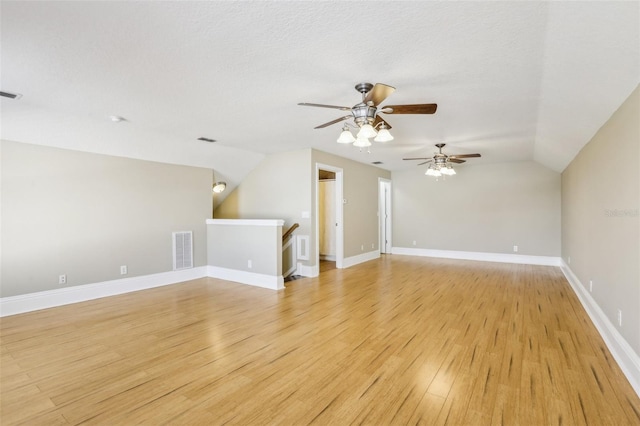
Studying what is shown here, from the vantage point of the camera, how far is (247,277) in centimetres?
529

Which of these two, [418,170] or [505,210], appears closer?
[505,210]

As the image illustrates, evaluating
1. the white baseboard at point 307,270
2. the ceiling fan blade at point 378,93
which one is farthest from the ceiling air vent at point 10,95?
the white baseboard at point 307,270

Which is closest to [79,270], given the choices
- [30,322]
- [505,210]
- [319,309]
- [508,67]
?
[30,322]

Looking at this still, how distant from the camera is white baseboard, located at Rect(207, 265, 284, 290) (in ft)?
16.1

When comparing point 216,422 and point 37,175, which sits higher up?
point 37,175

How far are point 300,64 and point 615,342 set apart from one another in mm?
3623

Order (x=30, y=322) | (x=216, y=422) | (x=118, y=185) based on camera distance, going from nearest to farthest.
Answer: (x=216, y=422)
(x=30, y=322)
(x=118, y=185)

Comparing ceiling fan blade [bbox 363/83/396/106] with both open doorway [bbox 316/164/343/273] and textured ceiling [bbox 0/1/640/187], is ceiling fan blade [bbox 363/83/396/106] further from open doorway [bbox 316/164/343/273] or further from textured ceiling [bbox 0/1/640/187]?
open doorway [bbox 316/164/343/273]

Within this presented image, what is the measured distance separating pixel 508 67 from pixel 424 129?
6.13 feet

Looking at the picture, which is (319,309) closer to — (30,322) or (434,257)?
(30,322)

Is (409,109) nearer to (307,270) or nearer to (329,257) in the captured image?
(307,270)

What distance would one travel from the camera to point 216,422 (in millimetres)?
1822

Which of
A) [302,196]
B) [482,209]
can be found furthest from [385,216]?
[302,196]

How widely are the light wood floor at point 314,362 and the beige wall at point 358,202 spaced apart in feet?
8.03
